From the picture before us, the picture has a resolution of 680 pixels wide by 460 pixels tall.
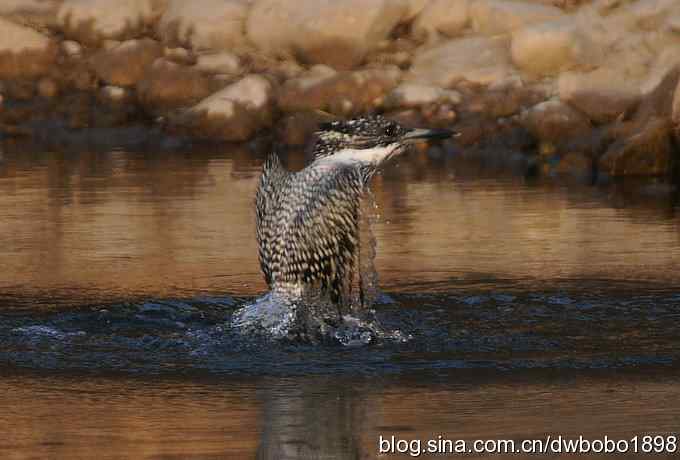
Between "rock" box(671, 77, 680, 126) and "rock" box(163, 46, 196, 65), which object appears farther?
"rock" box(163, 46, 196, 65)

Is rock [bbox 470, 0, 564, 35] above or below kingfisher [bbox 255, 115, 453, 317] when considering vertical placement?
above

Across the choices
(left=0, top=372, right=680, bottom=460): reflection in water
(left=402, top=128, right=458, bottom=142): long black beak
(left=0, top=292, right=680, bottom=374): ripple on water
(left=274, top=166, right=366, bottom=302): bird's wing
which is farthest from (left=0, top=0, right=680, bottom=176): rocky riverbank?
(left=0, top=372, right=680, bottom=460): reflection in water

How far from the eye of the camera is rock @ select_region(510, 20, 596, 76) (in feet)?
70.7

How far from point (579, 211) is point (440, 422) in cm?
810

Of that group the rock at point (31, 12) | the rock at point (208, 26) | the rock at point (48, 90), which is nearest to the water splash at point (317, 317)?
the rock at point (208, 26)

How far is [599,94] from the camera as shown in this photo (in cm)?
2064

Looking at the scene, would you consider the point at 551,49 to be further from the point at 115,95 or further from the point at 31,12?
the point at 31,12

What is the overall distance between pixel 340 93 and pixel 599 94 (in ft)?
10.8

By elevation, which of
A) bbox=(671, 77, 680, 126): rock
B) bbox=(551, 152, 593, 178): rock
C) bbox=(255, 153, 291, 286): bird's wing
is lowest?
bbox=(551, 152, 593, 178): rock

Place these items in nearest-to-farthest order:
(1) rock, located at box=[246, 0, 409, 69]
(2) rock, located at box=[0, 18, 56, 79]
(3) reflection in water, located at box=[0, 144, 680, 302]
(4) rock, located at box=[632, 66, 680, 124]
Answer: (3) reflection in water, located at box=[0, 144, 680, 302], (4) rock, located at box=[632, 66, 680, 124], (1) rock, located at box=[246, 0, 409, 69], (2) rock, located at box=[0, 18, 56, 79]

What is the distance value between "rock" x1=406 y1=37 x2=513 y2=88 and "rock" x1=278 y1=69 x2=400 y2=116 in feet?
1.54

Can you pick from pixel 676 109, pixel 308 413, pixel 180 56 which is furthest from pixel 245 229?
pixel 180 56

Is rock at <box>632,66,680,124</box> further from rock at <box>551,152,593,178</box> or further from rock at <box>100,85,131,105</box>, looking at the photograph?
rock at <box>100,85,131,105</box>

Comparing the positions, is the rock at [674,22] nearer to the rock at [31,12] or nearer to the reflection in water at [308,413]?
the rock at [31,12]
